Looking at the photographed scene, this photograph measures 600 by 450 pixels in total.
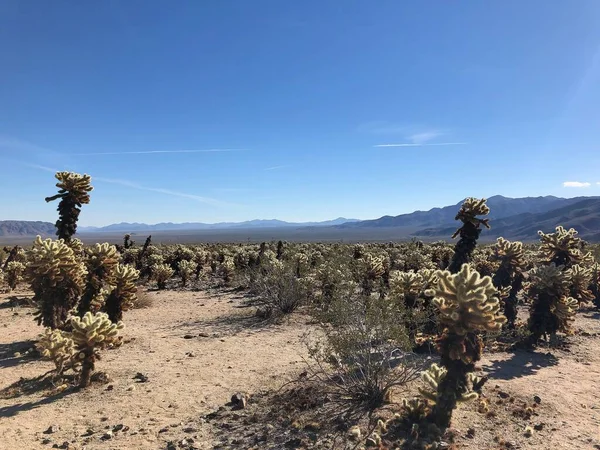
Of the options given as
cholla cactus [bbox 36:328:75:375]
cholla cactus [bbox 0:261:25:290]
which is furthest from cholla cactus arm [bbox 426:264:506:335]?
cholla cactus [bbox 0:261:25:290]

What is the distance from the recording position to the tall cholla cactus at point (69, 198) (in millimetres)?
12820

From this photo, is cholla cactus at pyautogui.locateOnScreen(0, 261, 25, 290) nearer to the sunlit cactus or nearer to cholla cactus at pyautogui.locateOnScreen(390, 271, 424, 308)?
the sunlit cactus

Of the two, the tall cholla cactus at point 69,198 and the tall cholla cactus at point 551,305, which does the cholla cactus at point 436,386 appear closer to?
the tall cholla cactus at point 551,305

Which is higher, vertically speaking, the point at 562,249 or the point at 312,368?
the point at 562,249

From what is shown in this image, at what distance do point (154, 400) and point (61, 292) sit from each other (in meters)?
5.06

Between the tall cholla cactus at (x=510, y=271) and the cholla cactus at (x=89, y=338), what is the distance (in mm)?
12288

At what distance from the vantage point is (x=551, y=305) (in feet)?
39.6

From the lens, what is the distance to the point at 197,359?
1077cm

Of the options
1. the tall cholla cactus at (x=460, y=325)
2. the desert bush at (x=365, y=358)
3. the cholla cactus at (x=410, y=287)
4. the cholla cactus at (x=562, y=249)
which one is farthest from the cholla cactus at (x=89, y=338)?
the cholla cactus at (x=562, y=249)

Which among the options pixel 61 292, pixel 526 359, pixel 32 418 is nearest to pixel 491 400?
pixel 526 359

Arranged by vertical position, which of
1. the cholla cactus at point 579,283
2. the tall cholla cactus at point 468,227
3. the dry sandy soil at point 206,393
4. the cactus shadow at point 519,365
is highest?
the tall cholla cactus at point 468,227

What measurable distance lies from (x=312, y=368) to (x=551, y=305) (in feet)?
25.4

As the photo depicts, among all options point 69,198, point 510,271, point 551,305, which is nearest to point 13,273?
point 69,198

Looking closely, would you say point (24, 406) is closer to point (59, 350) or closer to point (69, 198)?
point (59, 350)
